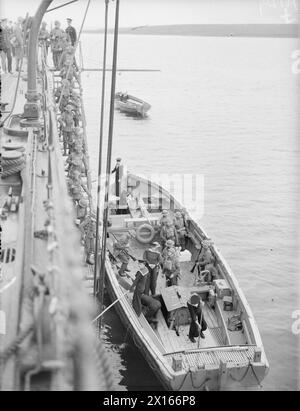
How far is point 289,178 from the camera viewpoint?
114 ft

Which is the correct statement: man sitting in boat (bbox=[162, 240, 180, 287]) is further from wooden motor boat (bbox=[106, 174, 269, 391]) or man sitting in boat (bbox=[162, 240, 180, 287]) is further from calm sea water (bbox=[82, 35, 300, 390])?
calm sea water (bbox=[82, 35, 300, 390])

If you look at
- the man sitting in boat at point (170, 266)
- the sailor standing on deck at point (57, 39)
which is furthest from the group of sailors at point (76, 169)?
the sailor standing on deck at point (57, 39)

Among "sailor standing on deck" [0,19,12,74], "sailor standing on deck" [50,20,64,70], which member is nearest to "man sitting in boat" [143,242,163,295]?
"sailor standing on deck" [0,19,12,74]

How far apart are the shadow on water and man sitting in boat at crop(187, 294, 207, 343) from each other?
1.53 meters

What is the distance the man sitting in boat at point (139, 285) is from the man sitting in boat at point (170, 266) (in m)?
1.35

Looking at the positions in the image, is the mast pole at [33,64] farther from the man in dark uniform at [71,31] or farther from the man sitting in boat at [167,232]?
the man in dark uniform at [71,31]

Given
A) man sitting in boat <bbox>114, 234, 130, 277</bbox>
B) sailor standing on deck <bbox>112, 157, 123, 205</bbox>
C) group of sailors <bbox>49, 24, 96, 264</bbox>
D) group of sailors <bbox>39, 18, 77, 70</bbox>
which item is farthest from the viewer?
group of sailors <bbox>39, 18, 77, 70</bbox>

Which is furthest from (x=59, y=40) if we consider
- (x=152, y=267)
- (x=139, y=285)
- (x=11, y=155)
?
(x=11, y=155)

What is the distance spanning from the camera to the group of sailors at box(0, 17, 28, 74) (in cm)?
2339

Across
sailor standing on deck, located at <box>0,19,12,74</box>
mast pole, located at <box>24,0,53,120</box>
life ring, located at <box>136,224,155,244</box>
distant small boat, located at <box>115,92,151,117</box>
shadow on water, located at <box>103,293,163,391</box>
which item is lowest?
shadow on water, located at <box>103,293,163,391</box>

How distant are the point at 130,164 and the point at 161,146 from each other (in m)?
6.60
